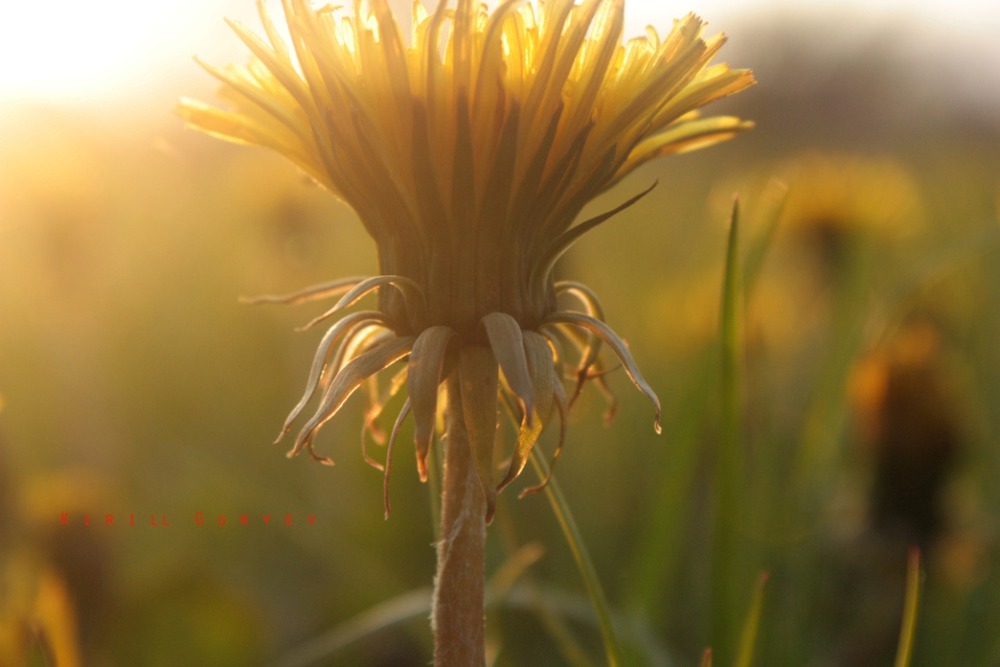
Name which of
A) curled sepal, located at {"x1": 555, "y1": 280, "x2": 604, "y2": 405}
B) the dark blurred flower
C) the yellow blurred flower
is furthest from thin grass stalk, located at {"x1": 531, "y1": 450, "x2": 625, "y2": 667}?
the yellow blurred flower

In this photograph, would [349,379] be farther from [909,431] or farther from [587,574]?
[909,431]

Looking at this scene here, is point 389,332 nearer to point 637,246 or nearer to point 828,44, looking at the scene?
point 637,246

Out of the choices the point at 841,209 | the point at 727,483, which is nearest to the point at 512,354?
the point at 727,483

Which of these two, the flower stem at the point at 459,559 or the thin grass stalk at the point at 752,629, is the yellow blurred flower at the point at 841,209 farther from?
the flower stem at the point at 459,559

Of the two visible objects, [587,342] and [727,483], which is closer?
[587,342]

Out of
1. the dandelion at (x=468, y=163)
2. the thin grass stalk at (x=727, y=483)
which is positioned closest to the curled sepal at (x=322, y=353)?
the dandelion at (x=468, y=163)

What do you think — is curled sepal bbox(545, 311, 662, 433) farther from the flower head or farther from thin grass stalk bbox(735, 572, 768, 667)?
thin grass stalk bbox(735, 572, 768, 667)
